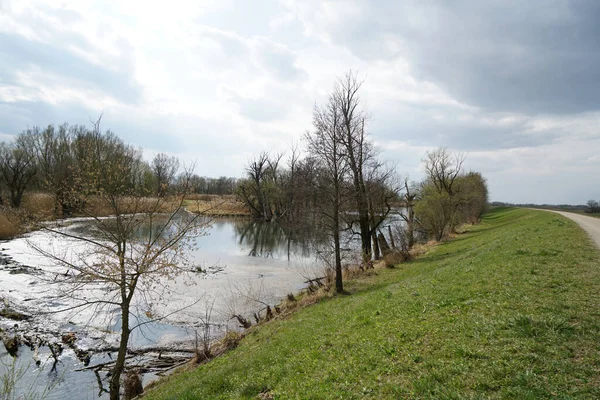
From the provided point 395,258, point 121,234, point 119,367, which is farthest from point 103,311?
point 395,258

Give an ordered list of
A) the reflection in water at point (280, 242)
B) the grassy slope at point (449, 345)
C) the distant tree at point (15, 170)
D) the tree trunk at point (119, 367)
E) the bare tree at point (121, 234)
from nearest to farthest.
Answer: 1. the grassy slope at point (449, 345)
2. the tree trunk at point (119, 367)
3. the bare tree at point (121, 234)
4. the reflection in water at point (280, 242)
5. the distant tree at point (15, 170)

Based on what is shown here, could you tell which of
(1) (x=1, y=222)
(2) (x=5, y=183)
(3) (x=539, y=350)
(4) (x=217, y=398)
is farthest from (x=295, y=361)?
(2) (x=5, y=183)

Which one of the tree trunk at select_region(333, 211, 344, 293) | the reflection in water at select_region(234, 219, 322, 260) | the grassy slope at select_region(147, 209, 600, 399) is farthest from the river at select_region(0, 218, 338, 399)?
the tree trunk at select_region(333, 211, 344, 293)

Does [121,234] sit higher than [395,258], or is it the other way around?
[121,234]

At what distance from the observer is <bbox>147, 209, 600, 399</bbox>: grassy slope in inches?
190

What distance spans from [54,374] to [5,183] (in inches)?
2154

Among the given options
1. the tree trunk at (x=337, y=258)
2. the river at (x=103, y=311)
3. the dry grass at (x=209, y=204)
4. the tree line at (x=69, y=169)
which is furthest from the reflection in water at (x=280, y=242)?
the dry grass at (x=209, y=204)

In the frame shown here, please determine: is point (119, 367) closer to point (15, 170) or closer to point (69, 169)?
point (69, 169)

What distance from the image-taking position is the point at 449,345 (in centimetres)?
600

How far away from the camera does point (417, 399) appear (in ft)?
15.5

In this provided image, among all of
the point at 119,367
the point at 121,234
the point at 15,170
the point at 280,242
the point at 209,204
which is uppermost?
the point at 15,170

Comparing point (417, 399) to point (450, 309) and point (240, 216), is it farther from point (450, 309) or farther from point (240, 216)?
point (240, 216)

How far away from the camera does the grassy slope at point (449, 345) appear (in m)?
4.82

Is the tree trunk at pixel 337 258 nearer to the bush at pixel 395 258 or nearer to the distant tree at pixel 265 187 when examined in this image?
the bush at pixel 395 258
